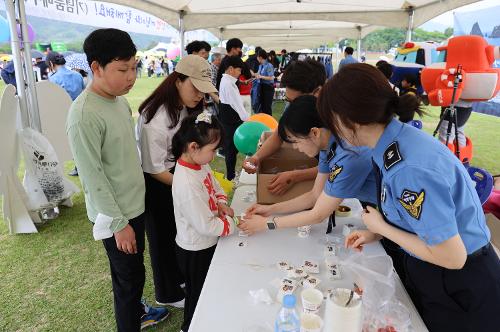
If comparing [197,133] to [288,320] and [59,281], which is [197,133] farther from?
[59,281]

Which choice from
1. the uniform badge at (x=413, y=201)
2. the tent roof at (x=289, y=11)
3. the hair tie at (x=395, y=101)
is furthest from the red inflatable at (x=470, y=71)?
the uniform badge at (x=413, y=201)

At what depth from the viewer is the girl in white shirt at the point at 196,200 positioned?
1.29 metres

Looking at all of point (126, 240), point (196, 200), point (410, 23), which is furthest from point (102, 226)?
point (410, 23)

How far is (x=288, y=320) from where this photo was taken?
0.86 meters

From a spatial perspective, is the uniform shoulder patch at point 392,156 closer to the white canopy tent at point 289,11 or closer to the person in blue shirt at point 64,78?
the person in blue shirt at point 64,78

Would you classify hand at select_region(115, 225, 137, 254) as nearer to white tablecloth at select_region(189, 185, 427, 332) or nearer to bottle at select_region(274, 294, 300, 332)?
white tablecloth at select_region(189, 185, 427, 332)

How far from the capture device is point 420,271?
980 mm

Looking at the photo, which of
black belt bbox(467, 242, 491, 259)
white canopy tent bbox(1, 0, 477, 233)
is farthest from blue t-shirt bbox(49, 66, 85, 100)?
black belt bbox(467, 242, 491, 259)

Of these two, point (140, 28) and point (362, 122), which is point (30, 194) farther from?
point (140, 28)

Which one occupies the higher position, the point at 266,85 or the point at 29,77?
the point at 29,77

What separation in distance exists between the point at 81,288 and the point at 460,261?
83.2 inches

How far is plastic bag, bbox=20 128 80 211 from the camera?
2779mm

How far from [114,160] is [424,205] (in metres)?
1.01

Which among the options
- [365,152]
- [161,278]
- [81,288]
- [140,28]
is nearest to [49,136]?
[81,288]
